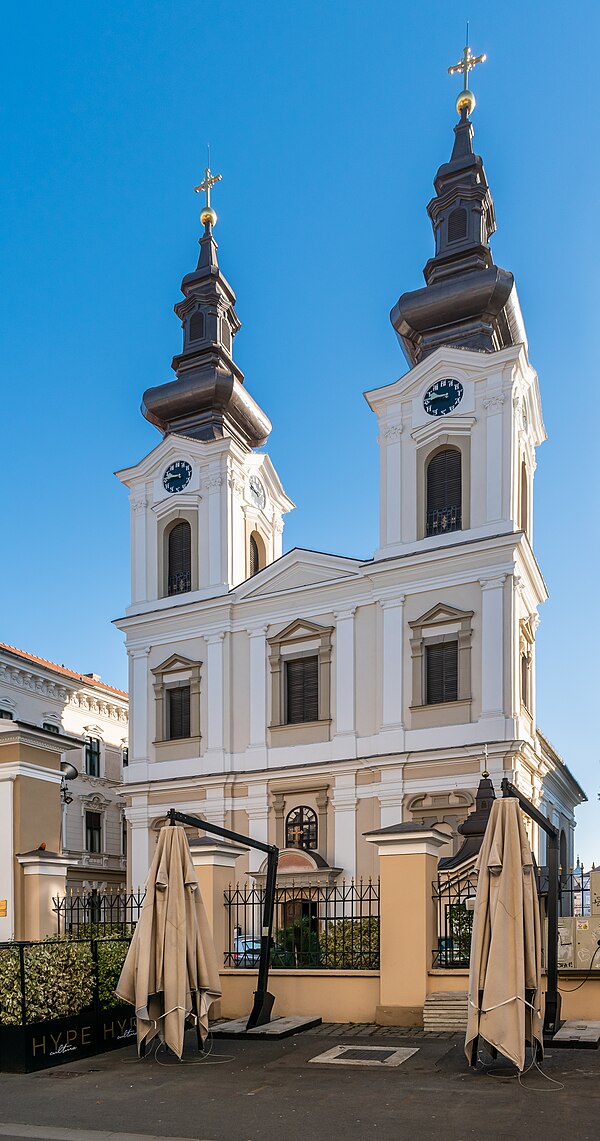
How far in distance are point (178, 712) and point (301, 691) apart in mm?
4766

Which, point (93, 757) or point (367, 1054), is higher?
point (93, 757)

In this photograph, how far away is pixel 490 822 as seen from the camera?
33.3ft

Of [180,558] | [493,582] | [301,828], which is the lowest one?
[301,828]

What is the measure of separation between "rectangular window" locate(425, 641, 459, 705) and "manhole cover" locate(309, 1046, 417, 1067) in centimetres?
1904

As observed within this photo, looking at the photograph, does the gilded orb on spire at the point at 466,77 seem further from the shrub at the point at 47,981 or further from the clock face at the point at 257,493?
the shrub at the point at 47,981

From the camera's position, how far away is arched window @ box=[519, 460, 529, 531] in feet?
108

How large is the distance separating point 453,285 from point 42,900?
25.7 m

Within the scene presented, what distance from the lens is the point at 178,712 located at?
35094 millimetres

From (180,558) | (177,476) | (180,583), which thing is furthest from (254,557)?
(177,476)

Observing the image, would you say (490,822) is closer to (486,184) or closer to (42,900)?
(42,900)

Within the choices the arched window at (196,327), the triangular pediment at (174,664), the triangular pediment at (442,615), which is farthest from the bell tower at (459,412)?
the arched window at (196,327)

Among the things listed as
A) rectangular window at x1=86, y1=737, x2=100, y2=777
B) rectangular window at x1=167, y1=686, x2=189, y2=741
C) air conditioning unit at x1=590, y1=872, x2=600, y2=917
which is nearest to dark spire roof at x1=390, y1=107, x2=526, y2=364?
rectangular window at x1=167, y1=686, x2=189, y2=741

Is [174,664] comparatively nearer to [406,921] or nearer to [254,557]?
[254,557]

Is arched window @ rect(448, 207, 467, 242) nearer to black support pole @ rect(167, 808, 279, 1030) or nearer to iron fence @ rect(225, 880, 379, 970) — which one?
iron fence @ rect(225, 880, 379, 970)
